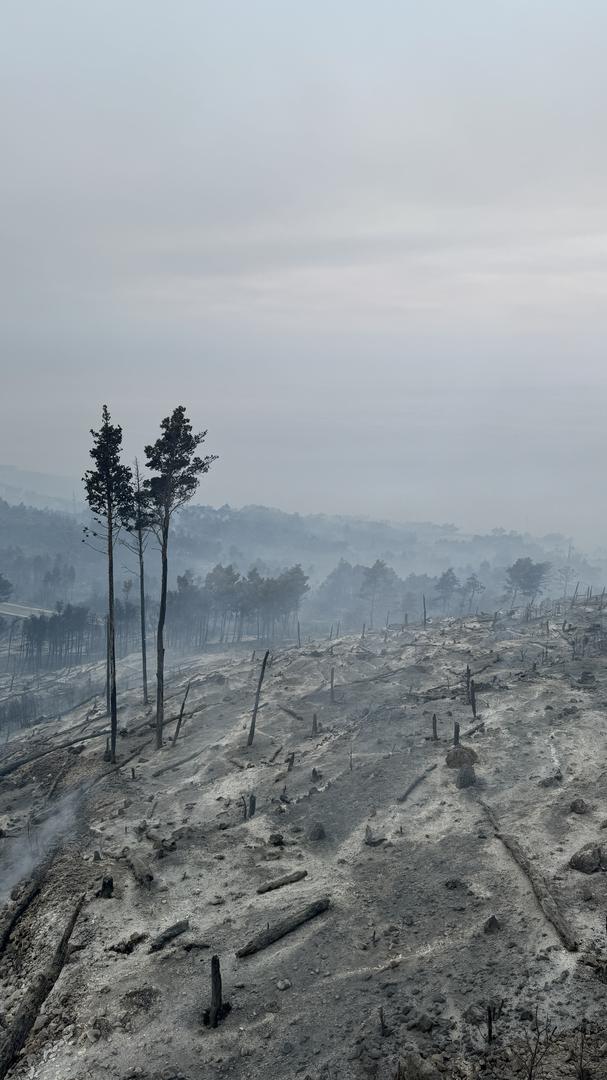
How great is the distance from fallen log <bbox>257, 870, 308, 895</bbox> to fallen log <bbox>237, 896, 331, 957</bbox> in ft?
6.24

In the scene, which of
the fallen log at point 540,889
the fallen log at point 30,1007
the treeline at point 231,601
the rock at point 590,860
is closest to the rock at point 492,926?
the fallen log at point 540,889

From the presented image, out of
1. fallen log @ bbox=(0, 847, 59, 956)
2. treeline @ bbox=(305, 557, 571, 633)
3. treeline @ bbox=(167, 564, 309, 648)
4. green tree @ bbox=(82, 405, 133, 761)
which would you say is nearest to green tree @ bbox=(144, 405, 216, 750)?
green tree @ bbox=(82, 405, 133, 761)

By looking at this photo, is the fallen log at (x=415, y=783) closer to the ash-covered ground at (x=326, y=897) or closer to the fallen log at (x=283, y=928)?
the ash-covered ground at (x=326, y=897)

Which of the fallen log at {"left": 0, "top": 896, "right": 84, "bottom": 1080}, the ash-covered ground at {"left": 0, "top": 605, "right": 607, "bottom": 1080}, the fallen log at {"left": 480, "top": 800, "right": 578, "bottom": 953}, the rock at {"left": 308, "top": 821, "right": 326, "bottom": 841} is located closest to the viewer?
the ash-covered ground at {"left": 0, "top": 605, "right": 607, "bottom": 1080}

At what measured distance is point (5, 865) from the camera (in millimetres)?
22281

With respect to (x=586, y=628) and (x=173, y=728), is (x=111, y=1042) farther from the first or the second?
(x=586, y=628)

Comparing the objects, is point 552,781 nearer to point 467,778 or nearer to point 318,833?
point 467,778

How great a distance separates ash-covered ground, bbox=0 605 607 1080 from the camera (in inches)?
473

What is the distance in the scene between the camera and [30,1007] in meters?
13.9

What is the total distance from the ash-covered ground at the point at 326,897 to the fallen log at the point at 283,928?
6.4 inches

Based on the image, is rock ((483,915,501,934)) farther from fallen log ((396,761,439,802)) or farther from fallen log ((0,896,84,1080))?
fallen log ((0,896,84,1080))

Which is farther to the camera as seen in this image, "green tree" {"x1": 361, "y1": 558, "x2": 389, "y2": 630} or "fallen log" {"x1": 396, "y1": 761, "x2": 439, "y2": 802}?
"green tree" {"x1": 361, "y1": 558, "x2": 389, "y2": 630}

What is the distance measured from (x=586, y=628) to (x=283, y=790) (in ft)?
118

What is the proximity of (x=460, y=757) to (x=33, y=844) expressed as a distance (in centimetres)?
1777
